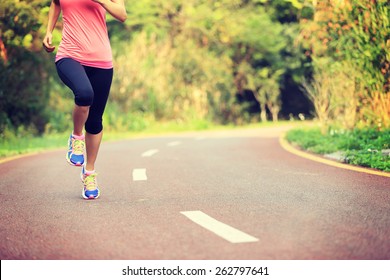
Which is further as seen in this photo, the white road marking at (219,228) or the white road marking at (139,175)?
the white road marking at (139,175)

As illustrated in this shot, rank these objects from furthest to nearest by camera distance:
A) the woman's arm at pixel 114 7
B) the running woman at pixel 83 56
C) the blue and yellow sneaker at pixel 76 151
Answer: the blue and yellow sneaker at pixel 76 151 → the running woman at pixel 83 56 → the woman's arm at pixel 114 7

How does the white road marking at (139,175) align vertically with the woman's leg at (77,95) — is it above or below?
below

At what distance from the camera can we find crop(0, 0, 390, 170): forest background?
12.6 meters

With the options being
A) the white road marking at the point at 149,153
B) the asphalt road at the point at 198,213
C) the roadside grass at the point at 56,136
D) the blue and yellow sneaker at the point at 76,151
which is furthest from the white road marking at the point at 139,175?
the roadside grass at the point at 56,136

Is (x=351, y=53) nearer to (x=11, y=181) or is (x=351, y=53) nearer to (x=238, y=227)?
(x=11, y=181)

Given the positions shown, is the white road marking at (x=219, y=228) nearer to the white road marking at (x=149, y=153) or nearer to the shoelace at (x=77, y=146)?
the shoelace at (x=77, y=146)

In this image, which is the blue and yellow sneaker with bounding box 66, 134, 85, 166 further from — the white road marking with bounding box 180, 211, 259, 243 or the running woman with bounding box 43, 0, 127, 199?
the white road marking with bounding box 180, 211, 259, 243

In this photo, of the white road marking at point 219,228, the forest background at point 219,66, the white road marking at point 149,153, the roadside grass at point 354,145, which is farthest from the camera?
the forest background at point 219,66

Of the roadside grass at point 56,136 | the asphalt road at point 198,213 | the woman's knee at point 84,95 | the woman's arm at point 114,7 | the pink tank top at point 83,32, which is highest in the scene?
the woman's arm at point 114,7

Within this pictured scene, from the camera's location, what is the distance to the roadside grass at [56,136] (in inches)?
566

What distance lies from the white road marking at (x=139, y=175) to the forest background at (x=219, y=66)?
10.8ft

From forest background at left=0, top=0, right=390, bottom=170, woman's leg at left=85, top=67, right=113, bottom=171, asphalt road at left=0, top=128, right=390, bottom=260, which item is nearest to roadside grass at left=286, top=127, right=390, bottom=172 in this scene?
forest background at left=0, top=0, right=390, bottom=170

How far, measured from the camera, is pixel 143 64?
952 inches

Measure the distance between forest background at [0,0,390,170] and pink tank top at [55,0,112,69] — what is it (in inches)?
198
